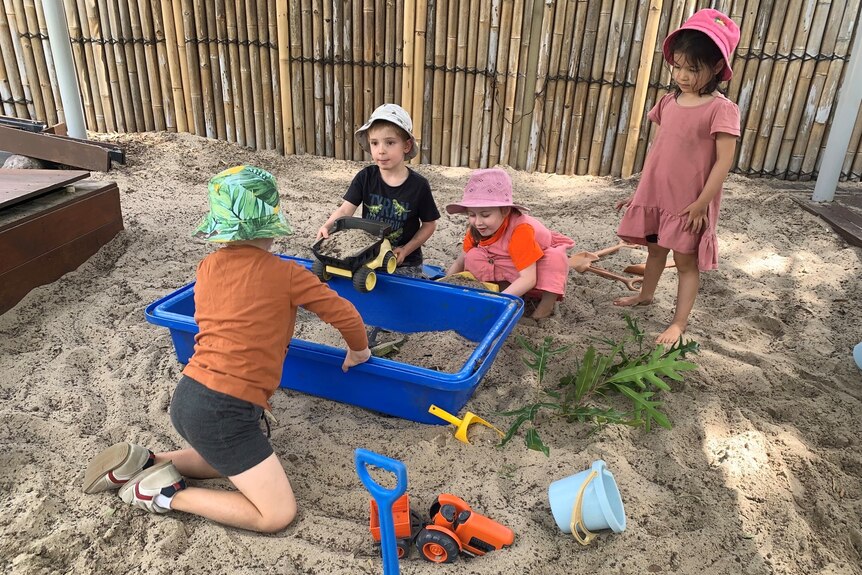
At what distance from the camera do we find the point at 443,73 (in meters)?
4.96

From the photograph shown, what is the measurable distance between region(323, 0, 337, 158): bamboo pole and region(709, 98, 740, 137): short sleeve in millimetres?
3437

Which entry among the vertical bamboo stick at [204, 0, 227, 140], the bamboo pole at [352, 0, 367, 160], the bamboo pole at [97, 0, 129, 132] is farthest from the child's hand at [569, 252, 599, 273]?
the bamboo pole at [97, 0, 129, 132]

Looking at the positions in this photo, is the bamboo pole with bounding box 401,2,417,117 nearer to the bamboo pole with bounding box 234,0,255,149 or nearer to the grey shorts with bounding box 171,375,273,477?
the bamboo pole with bounding box 234,0,255,149

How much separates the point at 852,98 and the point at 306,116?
12.7ft

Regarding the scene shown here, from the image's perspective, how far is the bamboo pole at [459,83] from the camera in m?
4.80

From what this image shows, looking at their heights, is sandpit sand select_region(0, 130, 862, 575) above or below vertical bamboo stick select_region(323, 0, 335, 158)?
below

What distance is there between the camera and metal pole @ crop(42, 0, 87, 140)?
4195 mm

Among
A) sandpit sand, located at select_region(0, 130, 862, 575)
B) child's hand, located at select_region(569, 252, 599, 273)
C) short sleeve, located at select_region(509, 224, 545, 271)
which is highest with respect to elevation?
short sleeve, located at select_region(509, 224, 545, 271)

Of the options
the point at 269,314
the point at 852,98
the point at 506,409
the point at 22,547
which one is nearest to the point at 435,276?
the point at 506,409

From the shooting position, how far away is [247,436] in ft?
5.81

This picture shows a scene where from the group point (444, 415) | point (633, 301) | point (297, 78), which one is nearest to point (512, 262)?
point (633, 301)

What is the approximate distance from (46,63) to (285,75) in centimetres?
205

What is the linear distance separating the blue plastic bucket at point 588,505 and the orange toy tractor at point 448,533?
15 centimetres

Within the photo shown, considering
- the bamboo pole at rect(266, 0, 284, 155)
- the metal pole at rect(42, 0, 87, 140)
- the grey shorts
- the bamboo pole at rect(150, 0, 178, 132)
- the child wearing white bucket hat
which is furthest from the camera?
the bamboo pole at rect(150, 0, 178, 132)
